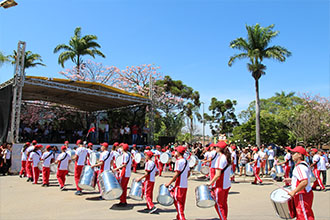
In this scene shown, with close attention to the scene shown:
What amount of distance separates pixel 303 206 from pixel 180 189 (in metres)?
2.21

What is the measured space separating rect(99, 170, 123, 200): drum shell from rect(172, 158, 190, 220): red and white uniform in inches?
59.6

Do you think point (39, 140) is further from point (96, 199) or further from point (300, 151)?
point (300, 151)

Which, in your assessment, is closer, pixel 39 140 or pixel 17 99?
pixel 17 99

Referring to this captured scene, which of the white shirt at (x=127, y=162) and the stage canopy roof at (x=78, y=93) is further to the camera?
the stage canopy roof at (x=78, y=93)

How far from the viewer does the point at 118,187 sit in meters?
6.19

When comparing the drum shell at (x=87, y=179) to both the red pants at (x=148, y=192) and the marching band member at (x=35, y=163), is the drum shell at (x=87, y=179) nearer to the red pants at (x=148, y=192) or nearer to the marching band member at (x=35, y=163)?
the red pants at (x=148, y=192)

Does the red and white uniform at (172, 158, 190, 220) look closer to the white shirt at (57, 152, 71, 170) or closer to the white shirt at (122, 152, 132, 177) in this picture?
the white shirt at (122, 152, 132, 177)

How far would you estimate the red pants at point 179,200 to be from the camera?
5.19m

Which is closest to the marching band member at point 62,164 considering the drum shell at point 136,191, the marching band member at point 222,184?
the drum shell at point 136,191

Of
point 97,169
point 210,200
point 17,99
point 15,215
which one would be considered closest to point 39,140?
point 17,99

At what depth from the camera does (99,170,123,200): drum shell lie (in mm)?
6145

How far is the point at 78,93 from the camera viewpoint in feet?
60.4

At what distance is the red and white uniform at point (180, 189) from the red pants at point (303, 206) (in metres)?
2.04

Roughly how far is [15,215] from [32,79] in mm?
10217
